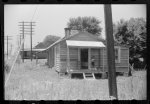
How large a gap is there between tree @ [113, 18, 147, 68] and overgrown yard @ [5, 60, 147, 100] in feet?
2.81

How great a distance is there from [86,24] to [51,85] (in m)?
2.49

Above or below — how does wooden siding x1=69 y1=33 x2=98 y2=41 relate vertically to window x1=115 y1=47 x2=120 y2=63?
above

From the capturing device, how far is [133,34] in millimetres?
8938

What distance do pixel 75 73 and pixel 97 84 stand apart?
0.91 metres

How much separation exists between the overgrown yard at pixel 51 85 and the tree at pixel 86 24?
174cm

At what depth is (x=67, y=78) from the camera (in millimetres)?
8789

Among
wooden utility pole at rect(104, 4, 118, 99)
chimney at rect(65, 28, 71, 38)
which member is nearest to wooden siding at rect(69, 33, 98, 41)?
chimney at rect(65, 28, 71, 38)

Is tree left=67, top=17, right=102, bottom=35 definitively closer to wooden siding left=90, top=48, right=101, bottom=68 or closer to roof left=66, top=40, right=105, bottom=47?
roof left=66, top=40, right=105, bottom=47

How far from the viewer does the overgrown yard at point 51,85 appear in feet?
26.0

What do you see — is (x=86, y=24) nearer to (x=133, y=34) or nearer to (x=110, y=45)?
(x=133, y=34)

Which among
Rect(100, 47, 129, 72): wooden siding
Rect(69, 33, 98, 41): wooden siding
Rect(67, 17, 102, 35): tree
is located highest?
Rect(67, 17, 102, 35): tree

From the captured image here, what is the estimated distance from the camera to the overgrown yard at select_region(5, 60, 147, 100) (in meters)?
7.91

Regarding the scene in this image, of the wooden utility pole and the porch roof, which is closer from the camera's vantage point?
the wooden utility pole

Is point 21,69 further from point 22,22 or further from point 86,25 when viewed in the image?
point 86,25
